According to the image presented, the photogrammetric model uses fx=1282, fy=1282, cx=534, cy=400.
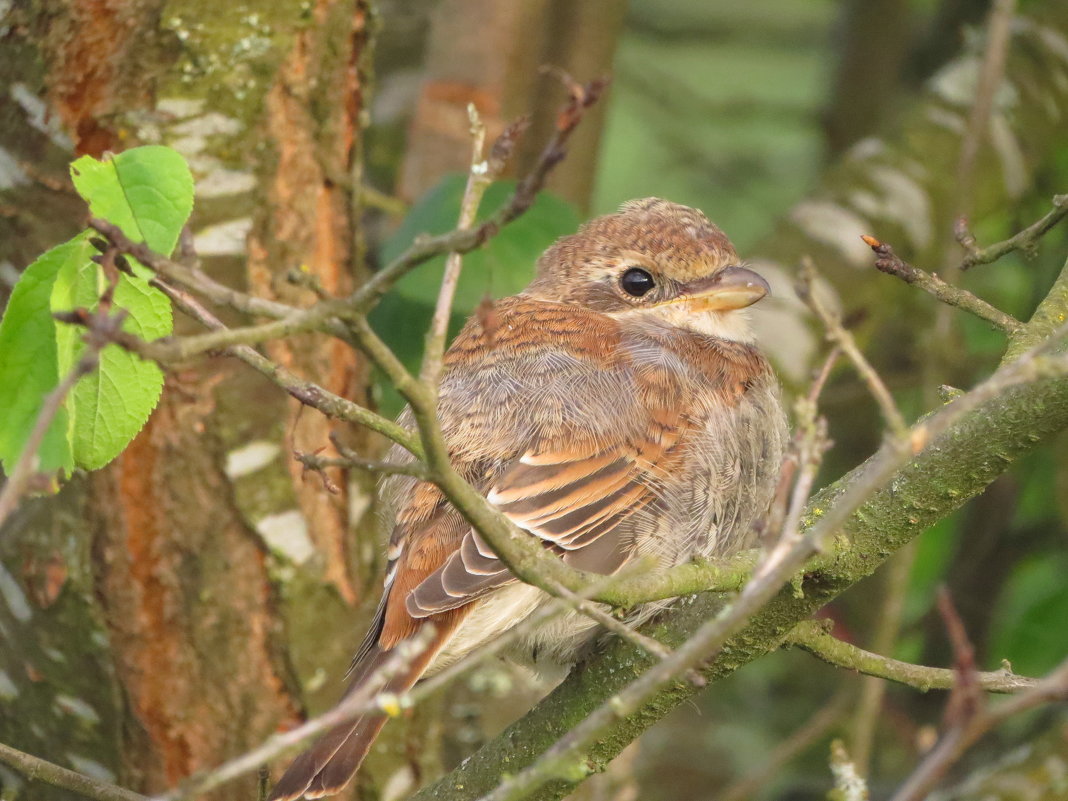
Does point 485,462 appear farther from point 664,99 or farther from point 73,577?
point 664,99

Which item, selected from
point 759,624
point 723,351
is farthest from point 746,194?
point 759,624

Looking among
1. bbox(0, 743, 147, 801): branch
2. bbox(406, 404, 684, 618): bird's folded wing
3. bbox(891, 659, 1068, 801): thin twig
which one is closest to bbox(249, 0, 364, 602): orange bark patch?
bbox(406, 404, 684, 618): bird's folded wing

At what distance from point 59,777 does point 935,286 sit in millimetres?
1953

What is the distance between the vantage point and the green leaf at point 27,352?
219cm

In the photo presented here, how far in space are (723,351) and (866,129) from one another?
12.6 feet

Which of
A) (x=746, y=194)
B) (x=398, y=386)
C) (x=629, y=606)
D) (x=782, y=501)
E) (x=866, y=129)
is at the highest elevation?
(x=398, y=386)

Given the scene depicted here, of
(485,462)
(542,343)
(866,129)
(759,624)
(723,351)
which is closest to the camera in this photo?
(759,624)

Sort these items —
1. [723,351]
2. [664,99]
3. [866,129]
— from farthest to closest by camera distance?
[664,99]
[866,129]
[723,351]

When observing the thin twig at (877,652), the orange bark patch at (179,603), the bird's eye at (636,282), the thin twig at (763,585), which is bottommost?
the thin twig at (877,652)

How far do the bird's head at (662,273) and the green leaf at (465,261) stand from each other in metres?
0.13

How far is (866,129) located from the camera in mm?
7020

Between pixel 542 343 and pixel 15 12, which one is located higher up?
pixel 15 12

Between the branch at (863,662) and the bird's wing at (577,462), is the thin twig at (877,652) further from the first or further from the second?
the branch at (863,662)

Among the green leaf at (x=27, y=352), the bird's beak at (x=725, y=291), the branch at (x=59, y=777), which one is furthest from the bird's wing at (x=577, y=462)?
the green leaf at (x=27, y=352)
